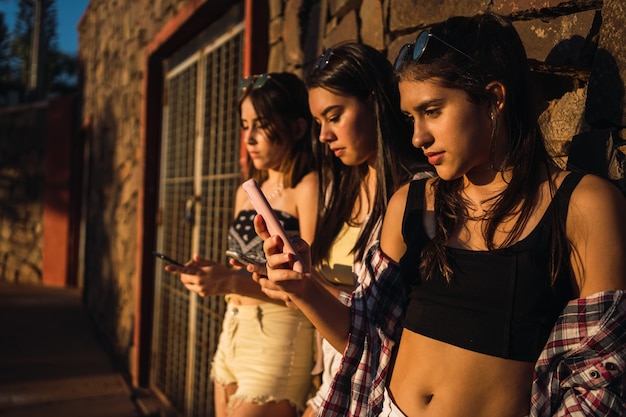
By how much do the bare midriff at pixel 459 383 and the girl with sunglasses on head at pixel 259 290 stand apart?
0.83 metres

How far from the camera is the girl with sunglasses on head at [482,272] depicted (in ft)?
3.72

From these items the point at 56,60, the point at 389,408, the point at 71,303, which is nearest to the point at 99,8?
the point at 71,303

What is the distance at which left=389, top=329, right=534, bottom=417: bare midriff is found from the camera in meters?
1.23

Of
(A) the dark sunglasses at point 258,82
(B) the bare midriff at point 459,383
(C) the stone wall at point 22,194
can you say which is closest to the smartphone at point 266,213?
(B) the bare midriff at point 459,383

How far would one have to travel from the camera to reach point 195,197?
457 cm

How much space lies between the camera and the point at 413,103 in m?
1.34

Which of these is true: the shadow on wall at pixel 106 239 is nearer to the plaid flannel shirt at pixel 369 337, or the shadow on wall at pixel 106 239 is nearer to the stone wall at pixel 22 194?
the stone wall at pixel 22 194

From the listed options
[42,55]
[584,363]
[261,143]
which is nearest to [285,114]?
[261,143]

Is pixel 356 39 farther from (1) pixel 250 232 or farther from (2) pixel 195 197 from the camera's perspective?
(2) pixel 195 197

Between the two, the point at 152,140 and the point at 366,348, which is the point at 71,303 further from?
the point at 366,348

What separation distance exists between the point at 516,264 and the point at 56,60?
82.1 ft

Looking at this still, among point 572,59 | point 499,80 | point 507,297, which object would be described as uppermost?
point 572,59

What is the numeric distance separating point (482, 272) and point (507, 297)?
0.07 m

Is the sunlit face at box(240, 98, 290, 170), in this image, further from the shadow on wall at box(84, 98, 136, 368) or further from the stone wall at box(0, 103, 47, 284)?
the stone wall at box(0, 103, 47, 284)
